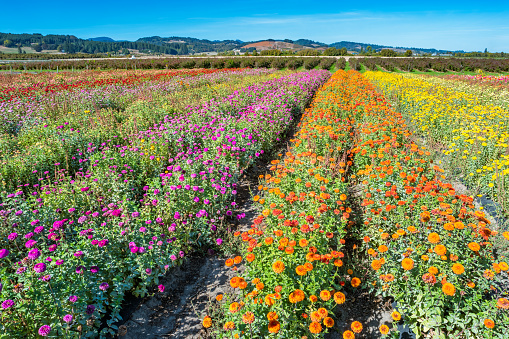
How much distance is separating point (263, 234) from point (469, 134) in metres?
6.29

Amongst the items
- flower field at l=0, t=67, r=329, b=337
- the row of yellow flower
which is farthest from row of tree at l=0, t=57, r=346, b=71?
flower field at l=0, t=67, r=329, b=337

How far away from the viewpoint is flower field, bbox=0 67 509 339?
2.48m

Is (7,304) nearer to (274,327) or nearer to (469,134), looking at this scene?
(274,327)

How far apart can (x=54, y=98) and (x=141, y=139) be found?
8.61 metres

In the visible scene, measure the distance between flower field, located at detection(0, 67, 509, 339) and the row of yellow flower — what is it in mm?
68

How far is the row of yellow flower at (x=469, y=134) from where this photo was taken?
4.96 meters

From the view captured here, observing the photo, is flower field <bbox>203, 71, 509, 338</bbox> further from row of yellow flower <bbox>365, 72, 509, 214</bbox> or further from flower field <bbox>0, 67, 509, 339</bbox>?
row of yellow flower <bbox>365, 72, 509, 214</bbox>

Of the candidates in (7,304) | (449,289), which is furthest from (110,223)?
(449,289)

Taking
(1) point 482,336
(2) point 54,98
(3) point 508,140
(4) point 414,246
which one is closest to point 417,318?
(1) point 482,336

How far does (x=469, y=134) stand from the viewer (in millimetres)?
6570

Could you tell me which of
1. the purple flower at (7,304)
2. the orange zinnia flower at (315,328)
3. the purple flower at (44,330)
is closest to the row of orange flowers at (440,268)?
the orange zinnia flower at (315,328)

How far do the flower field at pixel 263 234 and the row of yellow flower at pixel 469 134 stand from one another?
7 cm

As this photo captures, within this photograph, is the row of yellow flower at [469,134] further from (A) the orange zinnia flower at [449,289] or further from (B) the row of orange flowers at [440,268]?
(A) the orange zinnia flower at [449,289]

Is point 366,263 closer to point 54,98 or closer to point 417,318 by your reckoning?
point 417,318
